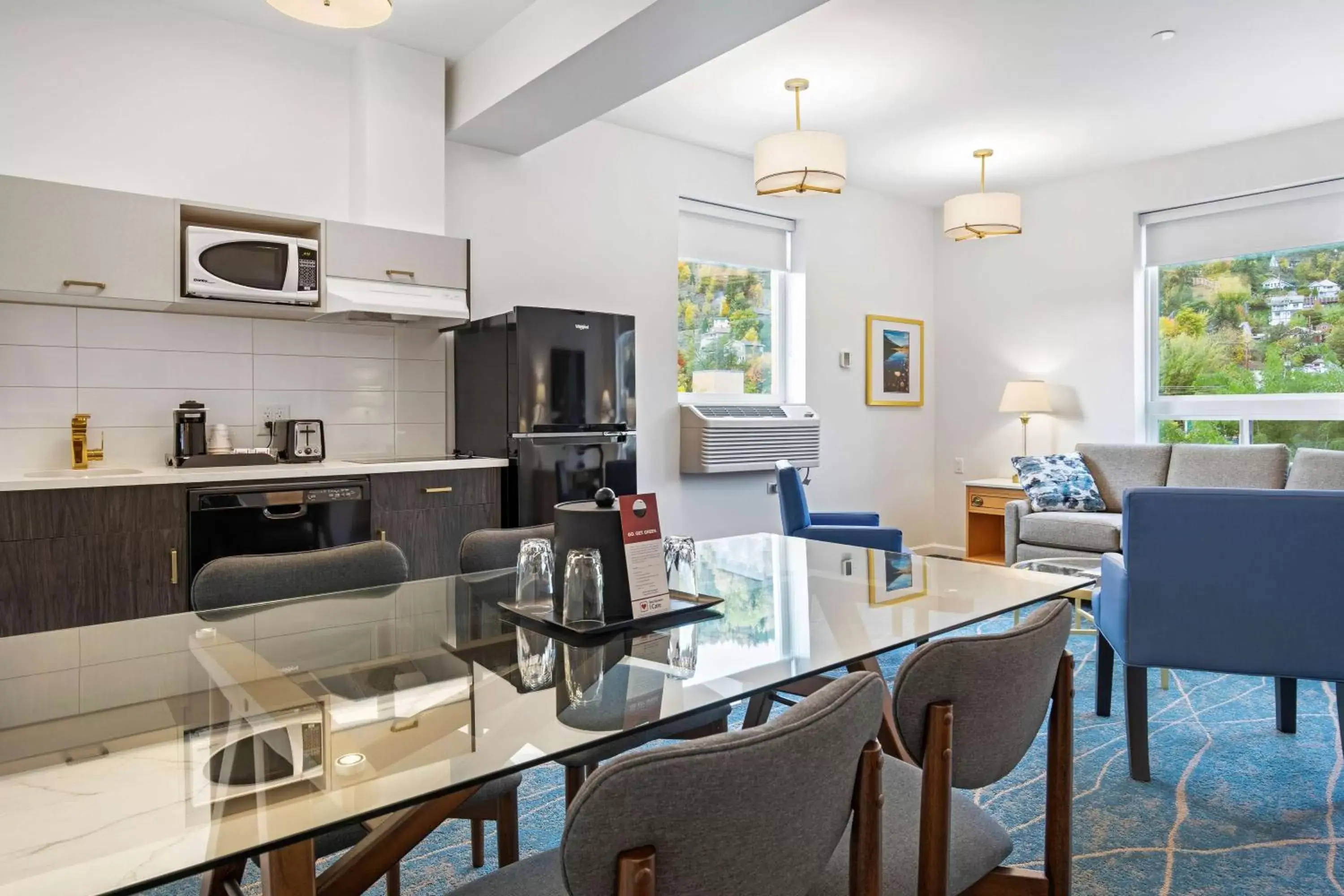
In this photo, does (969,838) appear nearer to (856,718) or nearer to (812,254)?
(856,718)

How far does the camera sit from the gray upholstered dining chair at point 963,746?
1.17 metres

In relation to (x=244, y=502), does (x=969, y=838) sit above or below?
below

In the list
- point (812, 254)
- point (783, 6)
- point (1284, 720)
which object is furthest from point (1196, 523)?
point (812, 254)

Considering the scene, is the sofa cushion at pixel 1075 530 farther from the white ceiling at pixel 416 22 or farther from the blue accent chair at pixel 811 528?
the white ceiling at pixel 416 22

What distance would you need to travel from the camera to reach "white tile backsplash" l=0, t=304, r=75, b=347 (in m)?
3.09

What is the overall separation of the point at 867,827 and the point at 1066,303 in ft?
18.8

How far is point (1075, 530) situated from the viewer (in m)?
4.98

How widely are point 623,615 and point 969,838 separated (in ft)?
2.22

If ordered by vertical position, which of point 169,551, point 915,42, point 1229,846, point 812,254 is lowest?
point 1229,846

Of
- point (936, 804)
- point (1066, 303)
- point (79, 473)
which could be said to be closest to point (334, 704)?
point (936, 804)

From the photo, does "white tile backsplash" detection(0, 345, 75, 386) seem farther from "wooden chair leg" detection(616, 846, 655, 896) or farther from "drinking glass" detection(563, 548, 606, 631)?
"wooden chair leg" detection(616, 846, 655, 896)

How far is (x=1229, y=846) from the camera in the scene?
2137 mm

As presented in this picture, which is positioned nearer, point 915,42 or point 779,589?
point 779,589

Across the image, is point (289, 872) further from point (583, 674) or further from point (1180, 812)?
point (1180, 812)
